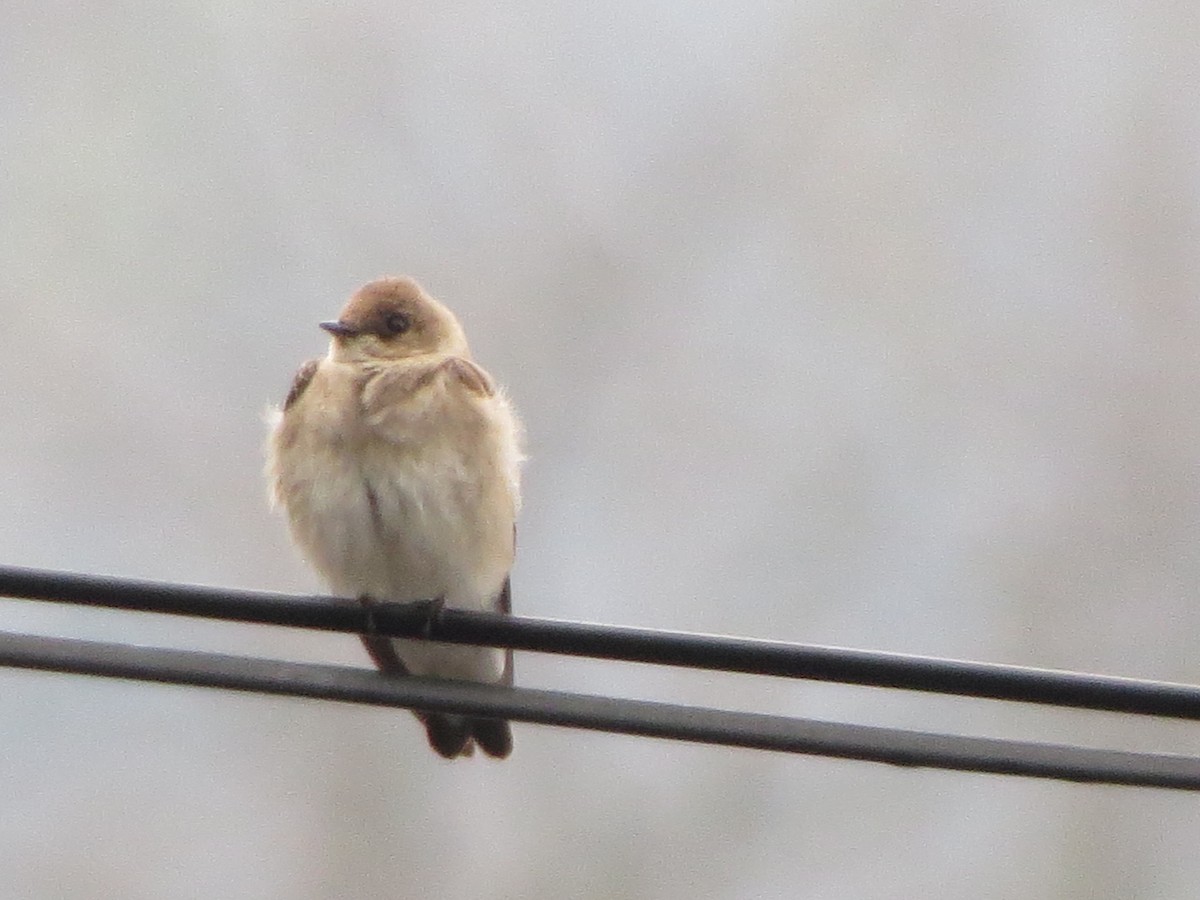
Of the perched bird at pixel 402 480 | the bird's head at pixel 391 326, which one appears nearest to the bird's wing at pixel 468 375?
the perched bird at pixel 402 480

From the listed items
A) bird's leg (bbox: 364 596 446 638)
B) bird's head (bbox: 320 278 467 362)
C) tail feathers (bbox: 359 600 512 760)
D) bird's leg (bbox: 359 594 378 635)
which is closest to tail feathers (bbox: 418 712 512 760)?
tail feathers (bbox: 359 600 512 760)

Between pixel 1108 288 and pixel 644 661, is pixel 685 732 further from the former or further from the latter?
pixel 1108 288

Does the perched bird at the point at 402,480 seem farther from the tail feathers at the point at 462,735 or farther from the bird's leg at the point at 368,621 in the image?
the bird's leg at the point at 368,621

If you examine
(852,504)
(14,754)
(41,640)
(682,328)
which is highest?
(41,640)

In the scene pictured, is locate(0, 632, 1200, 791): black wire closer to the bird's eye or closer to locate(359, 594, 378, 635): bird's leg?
locate(359, 594, 378, 635): bird's leg

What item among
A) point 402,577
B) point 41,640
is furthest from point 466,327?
point 41,640

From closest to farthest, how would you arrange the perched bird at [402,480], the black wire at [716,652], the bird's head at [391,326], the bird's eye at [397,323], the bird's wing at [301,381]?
the black wire at [716,652] → the perched bird at [402,480] → the bird's wing at [301,381] → the bird's head at [391,326] → the bird's eye at [397,323]
